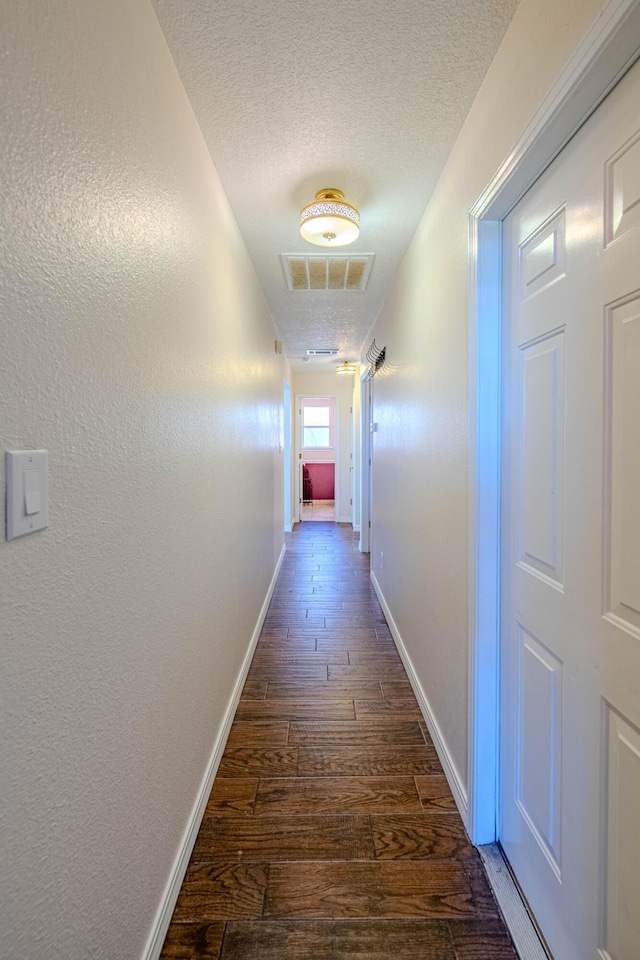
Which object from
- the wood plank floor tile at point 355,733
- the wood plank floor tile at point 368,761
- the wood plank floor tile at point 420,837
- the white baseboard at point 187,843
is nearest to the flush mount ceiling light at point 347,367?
the white baseboard at point 187,843

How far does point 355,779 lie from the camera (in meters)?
1.60

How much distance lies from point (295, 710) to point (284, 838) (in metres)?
0.67

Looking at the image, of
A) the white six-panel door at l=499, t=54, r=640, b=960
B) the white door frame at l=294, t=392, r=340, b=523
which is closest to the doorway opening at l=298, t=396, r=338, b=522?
the white door frame at l=294, t=392, r=340, b=523

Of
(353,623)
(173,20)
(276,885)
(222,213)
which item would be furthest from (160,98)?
(353,623)

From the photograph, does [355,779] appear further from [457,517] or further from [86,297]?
[86,297]

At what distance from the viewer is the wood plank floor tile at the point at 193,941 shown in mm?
1040

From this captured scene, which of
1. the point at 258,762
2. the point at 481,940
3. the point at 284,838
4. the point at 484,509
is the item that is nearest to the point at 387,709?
the point at 258,762

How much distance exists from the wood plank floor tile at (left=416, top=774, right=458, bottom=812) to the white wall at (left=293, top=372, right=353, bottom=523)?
5.33 meters

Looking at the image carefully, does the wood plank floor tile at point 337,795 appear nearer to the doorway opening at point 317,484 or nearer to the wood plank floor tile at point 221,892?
the wood plank floor tile at point 221,892

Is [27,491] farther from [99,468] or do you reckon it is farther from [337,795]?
[337,795]

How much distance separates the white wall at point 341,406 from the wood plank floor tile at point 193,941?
585 cm

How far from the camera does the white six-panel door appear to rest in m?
0.78

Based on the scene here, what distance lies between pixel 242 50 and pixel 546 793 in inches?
85.5

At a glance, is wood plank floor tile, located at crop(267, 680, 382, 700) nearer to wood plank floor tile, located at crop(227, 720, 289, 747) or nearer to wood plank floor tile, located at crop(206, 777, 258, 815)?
wood plank floor tile, located at crop(227, 720, 289, 747)
